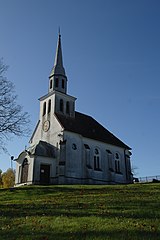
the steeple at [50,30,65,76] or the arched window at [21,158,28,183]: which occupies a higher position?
the steeple at [50,30,65,76]

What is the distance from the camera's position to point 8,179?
7544 centimetres

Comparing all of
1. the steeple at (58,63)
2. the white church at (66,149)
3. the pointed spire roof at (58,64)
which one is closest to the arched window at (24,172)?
the white church at (66,149)

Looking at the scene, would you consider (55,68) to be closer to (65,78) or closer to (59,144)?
(65,78)

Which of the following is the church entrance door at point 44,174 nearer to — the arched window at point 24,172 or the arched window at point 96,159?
the arched window at point 24,172

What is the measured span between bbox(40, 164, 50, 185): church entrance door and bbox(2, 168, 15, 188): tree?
38.3m

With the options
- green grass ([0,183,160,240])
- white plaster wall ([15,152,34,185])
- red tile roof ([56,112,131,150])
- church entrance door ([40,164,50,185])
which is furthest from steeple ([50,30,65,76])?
green grass ([0,183,160,240])

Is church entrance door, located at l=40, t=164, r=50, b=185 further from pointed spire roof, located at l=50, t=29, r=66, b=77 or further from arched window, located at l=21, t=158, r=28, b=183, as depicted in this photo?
pointed spire roof, located at l=50, t=29, r=66, b=77

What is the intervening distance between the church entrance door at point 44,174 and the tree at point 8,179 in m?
38.3

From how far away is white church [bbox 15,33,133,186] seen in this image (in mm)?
34875

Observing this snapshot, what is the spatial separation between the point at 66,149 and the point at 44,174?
14.3ft

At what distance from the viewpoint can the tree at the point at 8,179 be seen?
7219 cm

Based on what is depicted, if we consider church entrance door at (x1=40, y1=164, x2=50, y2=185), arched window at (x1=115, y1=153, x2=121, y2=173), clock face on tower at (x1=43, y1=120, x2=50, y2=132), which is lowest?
church entrance door at (x1=40, y1=164, x2=50, y2=185)

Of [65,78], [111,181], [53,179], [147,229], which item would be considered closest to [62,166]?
[53,179]

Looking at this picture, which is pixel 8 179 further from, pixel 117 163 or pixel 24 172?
pixel 24 172
